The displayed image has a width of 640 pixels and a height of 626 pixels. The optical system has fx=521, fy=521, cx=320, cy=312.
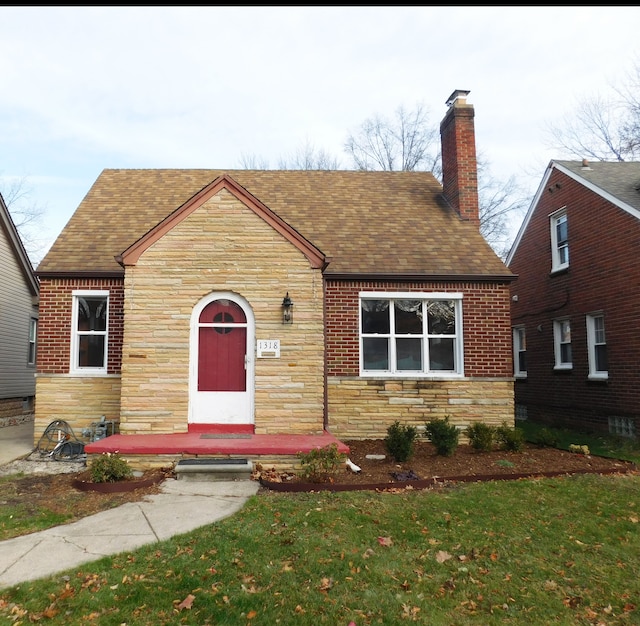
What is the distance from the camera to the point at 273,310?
9219mm

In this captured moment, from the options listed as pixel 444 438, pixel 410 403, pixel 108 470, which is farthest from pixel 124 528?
pixel 410 403

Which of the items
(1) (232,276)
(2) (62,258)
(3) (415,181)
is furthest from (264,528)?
(3) (415,181)

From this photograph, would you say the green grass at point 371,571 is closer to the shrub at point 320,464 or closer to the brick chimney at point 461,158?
the shrub at point 320,464

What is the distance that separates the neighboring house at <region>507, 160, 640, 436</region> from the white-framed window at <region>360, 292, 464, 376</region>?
13.6ft

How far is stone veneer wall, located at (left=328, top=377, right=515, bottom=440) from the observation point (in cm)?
1086

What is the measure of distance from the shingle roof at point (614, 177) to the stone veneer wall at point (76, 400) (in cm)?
1241

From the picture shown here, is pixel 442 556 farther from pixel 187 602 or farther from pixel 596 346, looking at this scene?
pixel 596 346

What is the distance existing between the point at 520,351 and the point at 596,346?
3.98 meters

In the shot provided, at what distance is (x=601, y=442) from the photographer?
11.7m

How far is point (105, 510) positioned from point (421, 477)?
426 cm

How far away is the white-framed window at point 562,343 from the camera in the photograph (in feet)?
47.9

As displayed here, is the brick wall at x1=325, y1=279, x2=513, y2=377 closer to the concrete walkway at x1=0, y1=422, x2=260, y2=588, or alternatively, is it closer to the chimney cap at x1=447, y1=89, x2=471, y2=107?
the concrete walkway at x1=0, y1=422, x2=260, y2=588

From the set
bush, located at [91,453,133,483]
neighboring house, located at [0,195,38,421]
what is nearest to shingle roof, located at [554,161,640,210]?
bush, located at [91,453,133,483]

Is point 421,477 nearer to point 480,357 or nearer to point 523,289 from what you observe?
point 480,357
